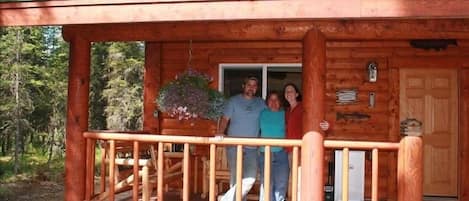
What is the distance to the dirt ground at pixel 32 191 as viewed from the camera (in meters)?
10.7

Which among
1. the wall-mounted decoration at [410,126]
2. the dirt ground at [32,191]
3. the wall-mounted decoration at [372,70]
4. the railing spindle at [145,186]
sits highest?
the wall-mounted decoration at [372,70]

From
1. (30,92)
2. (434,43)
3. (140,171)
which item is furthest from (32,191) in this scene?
(434,43)

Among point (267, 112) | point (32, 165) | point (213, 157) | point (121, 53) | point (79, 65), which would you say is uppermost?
point (121, 53)

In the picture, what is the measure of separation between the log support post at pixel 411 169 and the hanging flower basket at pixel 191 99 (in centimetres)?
173

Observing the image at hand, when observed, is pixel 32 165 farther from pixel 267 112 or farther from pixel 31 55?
pixel 267 112

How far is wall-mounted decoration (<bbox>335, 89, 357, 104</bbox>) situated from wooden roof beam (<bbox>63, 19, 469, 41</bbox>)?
2.79 meters

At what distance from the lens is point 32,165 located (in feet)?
47.4

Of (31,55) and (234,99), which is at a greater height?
(31,55)

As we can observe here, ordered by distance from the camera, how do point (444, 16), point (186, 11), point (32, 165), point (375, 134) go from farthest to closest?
point (32, 165) < point (375, 134) < point (186, 11) < point (444, 16)

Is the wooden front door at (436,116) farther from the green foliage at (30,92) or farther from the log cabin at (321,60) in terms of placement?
the green foliage at (30,92)

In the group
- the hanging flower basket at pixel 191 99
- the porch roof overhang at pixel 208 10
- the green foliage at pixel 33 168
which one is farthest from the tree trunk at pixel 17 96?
the hanging flower basket at pixel 191 99

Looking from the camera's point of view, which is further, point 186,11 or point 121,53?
point 121,53

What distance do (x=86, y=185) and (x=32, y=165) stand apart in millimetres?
10612

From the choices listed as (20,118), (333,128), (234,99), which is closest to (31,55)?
(20,118)
